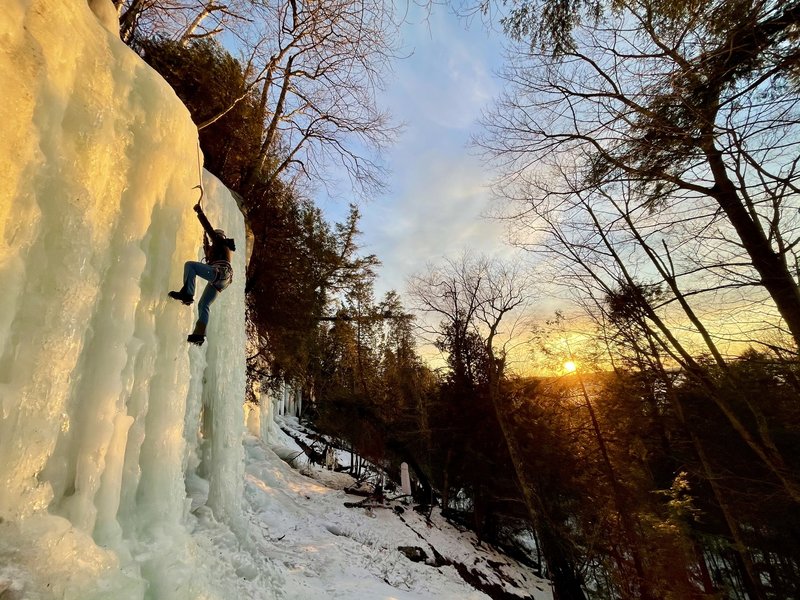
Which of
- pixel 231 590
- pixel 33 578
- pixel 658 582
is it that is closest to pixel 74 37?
pixel 33 578

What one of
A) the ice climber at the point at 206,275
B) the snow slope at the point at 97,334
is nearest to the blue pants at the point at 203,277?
the ice climber at the point at 206,275

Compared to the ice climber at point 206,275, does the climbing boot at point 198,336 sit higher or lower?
lower

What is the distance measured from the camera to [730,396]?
943 centimetres

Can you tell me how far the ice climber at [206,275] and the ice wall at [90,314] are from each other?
13 cm

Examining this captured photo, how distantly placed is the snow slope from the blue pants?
0.12 m

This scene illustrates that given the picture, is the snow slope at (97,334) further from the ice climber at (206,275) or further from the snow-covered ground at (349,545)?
the snow-covered ground at (349,545)

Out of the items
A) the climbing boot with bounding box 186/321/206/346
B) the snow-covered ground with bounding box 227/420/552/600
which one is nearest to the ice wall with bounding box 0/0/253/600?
the climbing boot with bounding box 186/321/206/346

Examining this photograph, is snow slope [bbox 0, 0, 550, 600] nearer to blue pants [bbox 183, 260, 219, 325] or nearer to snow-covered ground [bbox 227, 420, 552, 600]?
blue pants [bbox 183, 260, 219, 325]

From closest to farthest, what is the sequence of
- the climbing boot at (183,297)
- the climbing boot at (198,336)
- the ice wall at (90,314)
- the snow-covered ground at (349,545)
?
the ice wall at (90,314) < the climbing boot at (183,297) < the climbing boot at (198,336) < the snow-covered ground at (349,545)

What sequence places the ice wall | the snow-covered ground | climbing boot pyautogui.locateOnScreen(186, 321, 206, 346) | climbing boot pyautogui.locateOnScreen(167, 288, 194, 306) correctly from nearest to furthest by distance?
A: the ice wall < climbing boot pyautogui.locateOnScreen(167, 288, 194, 306) < climbing boot pyautogui.locateOnScreen(186, 321, 206, 346) < the snow-covered ground

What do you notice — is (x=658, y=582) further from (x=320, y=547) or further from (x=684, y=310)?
(x=320, y=547)

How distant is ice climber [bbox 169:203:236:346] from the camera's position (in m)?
3.31

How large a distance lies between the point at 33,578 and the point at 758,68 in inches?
208

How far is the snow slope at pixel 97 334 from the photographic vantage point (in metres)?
1.79
